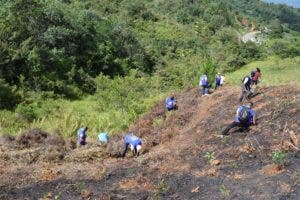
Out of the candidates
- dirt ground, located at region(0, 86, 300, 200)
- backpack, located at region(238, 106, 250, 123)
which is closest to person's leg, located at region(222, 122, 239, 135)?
dirt ground, located at region(0, 86, 300, 200)

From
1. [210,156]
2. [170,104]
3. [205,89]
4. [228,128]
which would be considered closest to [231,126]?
[228,128]

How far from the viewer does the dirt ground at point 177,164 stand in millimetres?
12406

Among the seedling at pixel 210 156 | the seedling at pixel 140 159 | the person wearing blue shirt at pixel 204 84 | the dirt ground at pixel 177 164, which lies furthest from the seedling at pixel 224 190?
the person wearing blue shirt at pixel 204 84

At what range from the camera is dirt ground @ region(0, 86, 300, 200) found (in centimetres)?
1241

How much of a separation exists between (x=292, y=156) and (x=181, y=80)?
29054 mm

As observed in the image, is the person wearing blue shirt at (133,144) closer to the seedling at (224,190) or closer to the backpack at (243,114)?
the backpack at (243,114)

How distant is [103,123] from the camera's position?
27109 millimetres

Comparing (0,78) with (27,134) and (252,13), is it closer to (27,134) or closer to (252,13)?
(27,134)

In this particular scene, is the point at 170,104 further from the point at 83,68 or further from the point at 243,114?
the point at 83,68

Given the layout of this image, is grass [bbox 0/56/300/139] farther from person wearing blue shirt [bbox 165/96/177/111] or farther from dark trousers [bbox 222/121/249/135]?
dark trousers [bbox 222/121/249/135]

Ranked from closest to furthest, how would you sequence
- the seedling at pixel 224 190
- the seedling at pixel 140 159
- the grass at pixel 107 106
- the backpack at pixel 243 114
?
the seedling at pixel 224 190, the seedling at pixel 140 159, the backpack at pixel 243 114, the grass at pixel 107 106

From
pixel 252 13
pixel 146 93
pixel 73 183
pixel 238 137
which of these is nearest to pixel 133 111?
pixel 146 93

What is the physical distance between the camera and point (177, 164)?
14875 millimetres

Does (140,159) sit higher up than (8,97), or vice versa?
(140,159)
